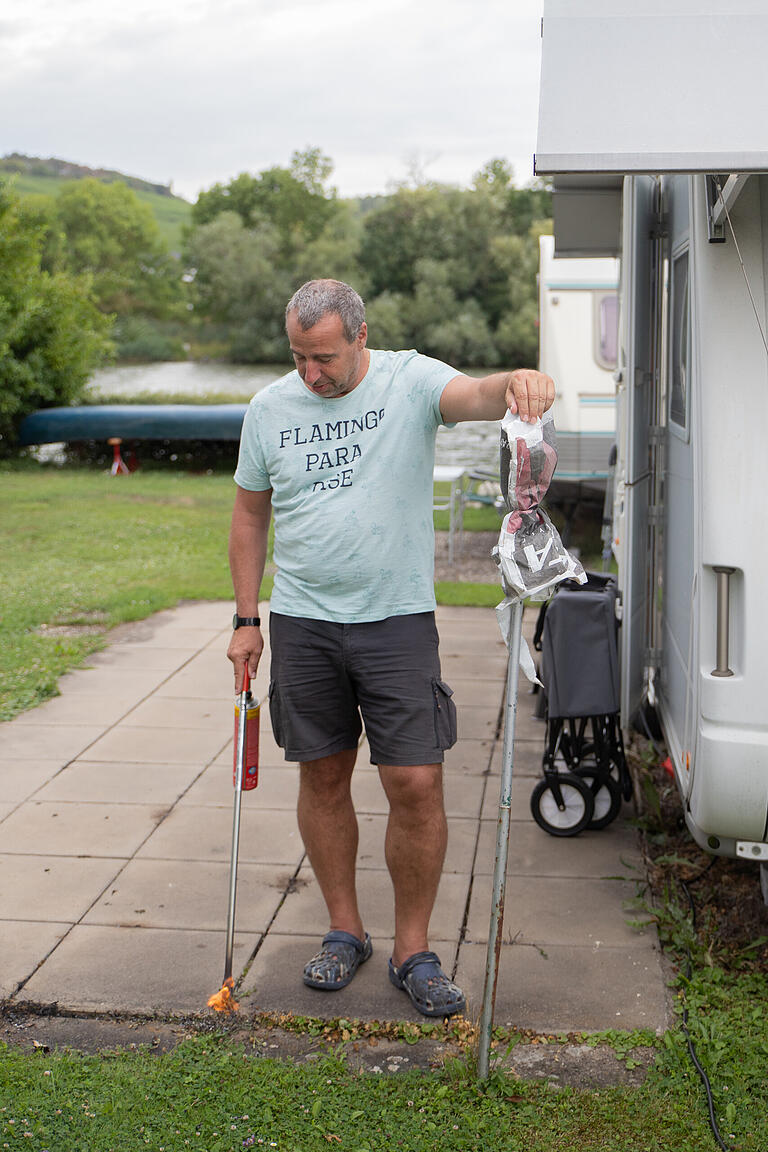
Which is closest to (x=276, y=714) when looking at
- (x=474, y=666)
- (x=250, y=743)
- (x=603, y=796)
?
(x=250, y=743)

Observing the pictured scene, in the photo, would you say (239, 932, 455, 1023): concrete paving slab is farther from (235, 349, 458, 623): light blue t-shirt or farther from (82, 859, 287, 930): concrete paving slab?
(235, 349, 458, 623): light blue t-shirt

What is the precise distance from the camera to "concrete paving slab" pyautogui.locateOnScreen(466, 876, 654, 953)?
350 cm

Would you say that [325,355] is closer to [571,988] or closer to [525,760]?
[571,988]

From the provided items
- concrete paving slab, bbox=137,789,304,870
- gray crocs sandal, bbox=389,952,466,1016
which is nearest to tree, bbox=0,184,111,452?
concrete paving slab, bbox=137,789,304,870

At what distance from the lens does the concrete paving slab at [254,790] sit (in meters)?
4.57

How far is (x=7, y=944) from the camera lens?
346 cm

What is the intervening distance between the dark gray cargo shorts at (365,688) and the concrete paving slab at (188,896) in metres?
0.79

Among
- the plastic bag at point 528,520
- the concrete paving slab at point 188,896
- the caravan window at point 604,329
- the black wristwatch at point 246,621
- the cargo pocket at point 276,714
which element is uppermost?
the caravan window at point 604,329

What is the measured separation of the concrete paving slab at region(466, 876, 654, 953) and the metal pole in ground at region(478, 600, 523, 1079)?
0.59 meters

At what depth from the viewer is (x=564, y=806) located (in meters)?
4.22

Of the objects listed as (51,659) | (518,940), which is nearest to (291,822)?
(518,940)

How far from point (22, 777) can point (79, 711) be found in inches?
35.2

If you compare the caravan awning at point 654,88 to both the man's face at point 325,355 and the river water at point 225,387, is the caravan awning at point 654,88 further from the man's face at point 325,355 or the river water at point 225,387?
the river water at point 225,387

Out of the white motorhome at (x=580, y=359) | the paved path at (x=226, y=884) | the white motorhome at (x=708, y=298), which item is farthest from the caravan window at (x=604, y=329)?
the white motorhome at (x=708, y=298)
